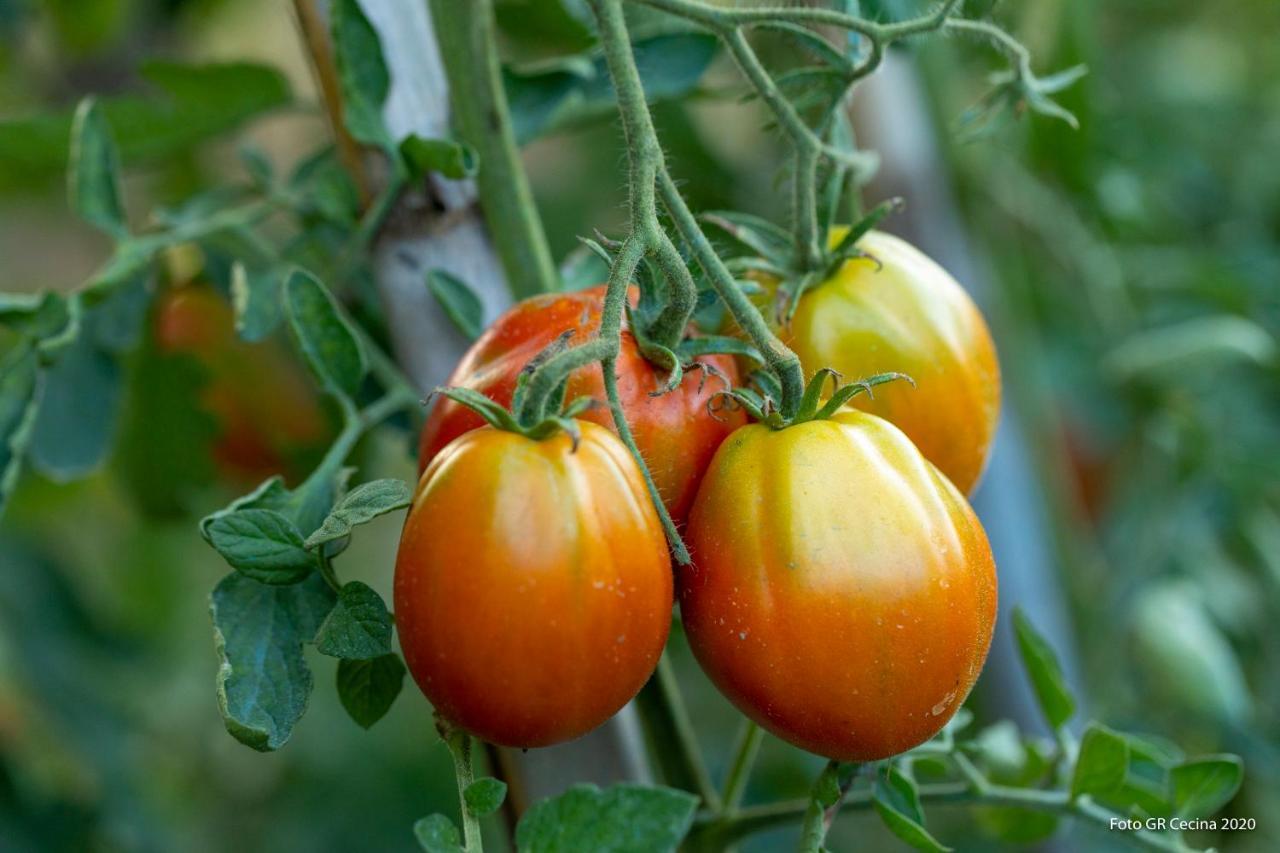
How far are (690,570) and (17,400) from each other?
39 centimetres

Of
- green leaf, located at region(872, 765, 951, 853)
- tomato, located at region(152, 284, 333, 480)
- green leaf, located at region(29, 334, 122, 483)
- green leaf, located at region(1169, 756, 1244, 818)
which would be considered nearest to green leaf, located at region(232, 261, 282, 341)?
green leaf, located at region(29, 334, 122, 483)

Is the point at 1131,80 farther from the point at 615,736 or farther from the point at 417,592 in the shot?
the point at 417,592

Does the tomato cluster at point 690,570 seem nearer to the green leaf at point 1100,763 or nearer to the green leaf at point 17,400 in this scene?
the green leaf at point 1100,763

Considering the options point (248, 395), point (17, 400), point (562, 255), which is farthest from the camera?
point (562, 255)

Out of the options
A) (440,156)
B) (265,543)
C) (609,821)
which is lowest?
(609,821)

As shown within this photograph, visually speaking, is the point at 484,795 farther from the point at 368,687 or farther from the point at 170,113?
the point at 170,113

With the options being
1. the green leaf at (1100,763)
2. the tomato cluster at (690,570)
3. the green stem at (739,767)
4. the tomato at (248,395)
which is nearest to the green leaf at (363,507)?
the tomato cluster at (690,570)

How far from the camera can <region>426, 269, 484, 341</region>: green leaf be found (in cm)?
59

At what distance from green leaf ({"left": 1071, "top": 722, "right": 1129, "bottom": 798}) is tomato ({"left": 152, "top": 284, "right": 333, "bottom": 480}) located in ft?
1.97

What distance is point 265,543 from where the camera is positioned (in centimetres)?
48

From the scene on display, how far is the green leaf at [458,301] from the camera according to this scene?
59 cm

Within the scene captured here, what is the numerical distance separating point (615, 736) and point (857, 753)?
18 centimetres

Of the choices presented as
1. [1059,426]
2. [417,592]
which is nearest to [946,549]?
[417,592]

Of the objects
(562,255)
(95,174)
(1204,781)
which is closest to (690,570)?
(1204,781)
